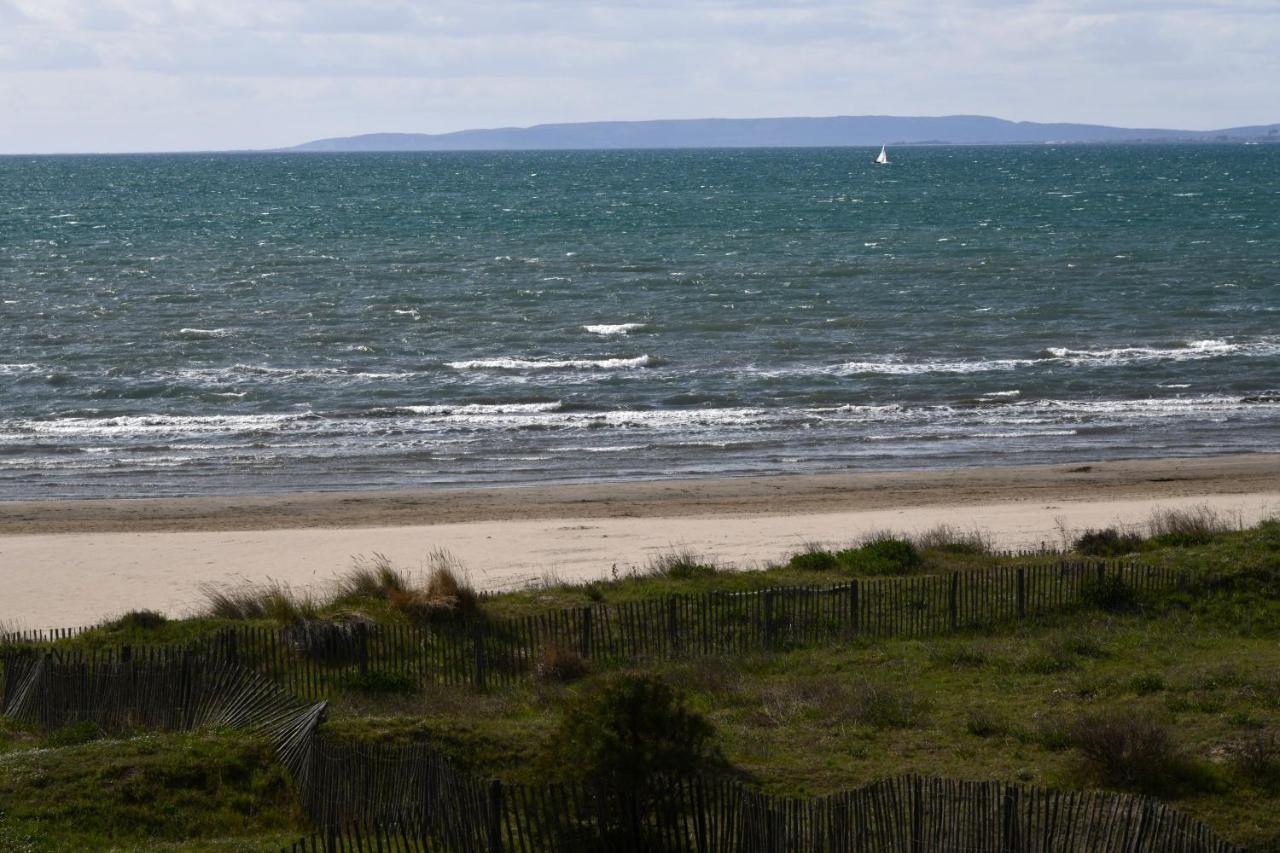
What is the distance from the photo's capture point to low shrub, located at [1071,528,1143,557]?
2195cm

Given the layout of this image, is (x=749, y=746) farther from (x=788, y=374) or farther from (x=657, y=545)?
(x=788, y=374)

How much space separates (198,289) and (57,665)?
176 feet

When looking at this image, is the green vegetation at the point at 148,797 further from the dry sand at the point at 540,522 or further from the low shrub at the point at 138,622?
the dry sand at the point at 540,522

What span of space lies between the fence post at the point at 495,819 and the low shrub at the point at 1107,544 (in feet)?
45.1

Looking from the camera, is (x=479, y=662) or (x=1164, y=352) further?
(x=1164, y=352)

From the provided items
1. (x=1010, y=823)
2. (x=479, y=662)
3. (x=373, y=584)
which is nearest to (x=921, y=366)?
(x=373, y=584)

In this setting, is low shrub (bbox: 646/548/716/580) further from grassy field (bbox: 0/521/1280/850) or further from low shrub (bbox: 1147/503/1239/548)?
low shrub (bbox: 1147/503/1239/548)

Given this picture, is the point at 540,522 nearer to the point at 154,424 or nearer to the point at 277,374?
the point at 154,424

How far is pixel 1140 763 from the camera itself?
477 inches

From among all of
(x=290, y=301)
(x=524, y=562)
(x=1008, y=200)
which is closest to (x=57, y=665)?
(x=524, y=562)

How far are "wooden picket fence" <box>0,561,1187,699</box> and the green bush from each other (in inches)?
207

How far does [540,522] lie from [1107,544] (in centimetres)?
1070

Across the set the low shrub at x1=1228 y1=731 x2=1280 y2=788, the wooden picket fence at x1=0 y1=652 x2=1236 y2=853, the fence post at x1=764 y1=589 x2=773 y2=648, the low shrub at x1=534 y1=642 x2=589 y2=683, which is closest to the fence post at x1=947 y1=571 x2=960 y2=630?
the fence post at x1=764 y1=589 x2=773 y2=648

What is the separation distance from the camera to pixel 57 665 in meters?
15.0
